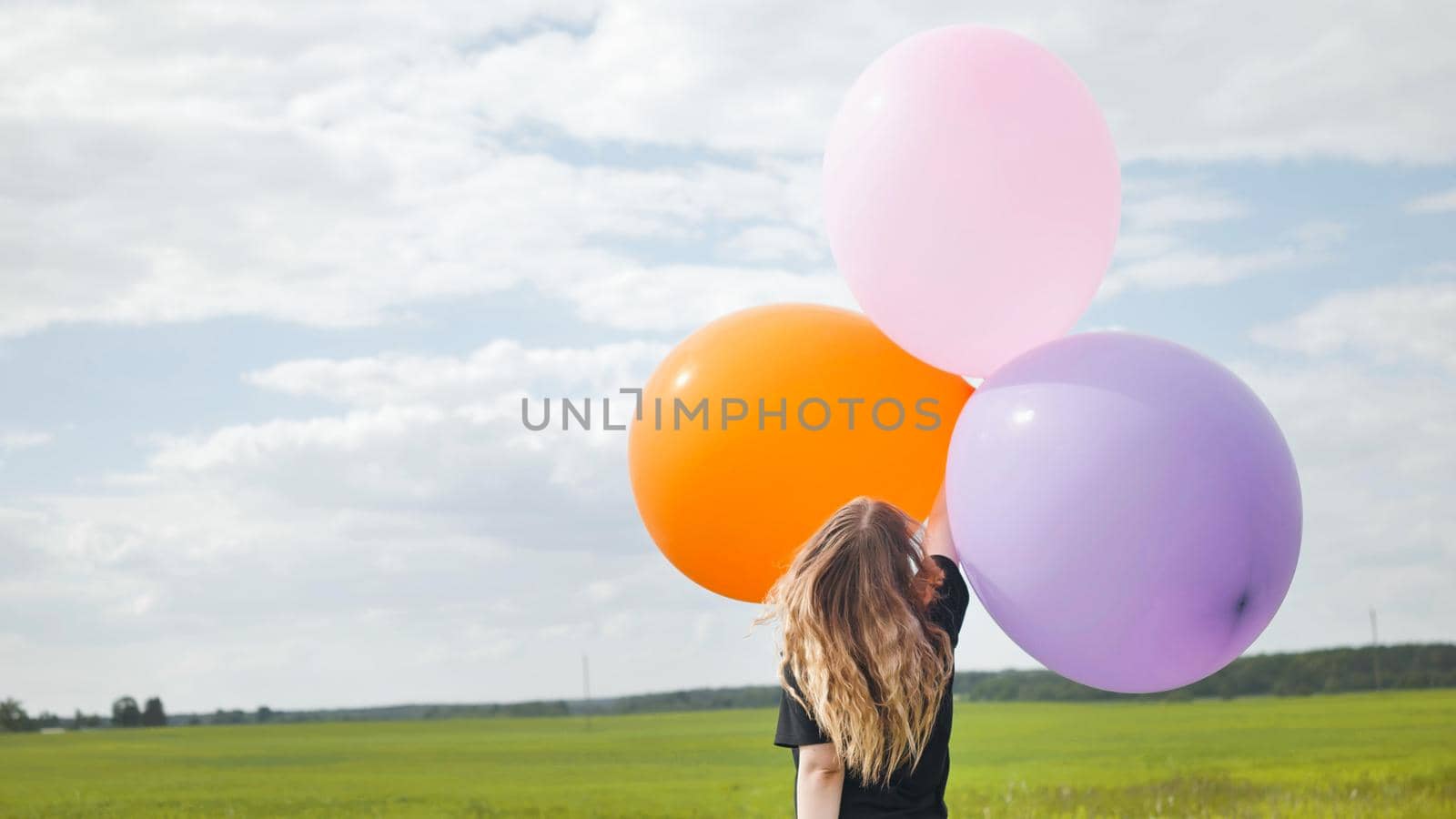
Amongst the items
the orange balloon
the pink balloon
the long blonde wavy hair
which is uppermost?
the pink balloon

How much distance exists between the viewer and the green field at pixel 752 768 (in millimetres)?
12336

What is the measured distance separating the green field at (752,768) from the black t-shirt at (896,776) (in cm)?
856

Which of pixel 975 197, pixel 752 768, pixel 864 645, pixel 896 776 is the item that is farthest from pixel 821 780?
pixel 752 768

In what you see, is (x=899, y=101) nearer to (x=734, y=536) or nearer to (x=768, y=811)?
(x=734, y=536)

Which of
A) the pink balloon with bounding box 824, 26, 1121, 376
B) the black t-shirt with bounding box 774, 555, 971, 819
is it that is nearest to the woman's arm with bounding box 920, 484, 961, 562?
the pink balloon with bounding box 824, 26, 1121, 376

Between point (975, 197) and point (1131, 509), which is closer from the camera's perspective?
point (1131, 509)

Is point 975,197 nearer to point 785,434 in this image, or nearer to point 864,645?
point 785,434

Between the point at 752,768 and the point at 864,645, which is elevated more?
the point at 864,645

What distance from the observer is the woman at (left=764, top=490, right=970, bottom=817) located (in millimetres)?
2648

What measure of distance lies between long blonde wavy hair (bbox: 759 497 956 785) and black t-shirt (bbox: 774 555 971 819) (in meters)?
0.03

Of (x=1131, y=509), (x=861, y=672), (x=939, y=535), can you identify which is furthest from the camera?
(x=939, y=535)

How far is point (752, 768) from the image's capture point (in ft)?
58.8

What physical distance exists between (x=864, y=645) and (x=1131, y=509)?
1.30m

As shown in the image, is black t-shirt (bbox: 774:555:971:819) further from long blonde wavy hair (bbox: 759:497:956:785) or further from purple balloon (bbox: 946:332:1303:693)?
purple balloon (bbox: 946:332:1303:693)
